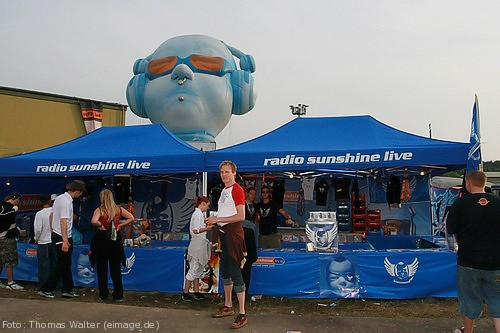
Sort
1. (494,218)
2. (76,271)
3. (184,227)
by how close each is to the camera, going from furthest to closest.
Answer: (184,227), (76,271), (494,218)

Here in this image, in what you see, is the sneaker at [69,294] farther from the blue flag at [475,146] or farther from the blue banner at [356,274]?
the blue flag at [475,146]

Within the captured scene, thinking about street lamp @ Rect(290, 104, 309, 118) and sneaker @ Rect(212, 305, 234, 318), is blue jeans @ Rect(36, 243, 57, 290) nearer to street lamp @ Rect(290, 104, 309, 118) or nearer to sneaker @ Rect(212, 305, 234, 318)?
sneaker @ Rect(212, 305, 234, 318)

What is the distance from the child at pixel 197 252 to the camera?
6.18 meters

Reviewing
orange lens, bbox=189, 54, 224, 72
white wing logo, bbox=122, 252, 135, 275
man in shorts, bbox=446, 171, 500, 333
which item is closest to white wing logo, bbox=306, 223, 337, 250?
man in shorts, bbox=446, 171, 500, 333

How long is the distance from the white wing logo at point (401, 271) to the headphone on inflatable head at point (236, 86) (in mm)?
7502

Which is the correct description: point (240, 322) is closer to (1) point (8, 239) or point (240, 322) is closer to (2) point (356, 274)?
(2) point (356, 274)

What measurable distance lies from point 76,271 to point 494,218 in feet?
19.5

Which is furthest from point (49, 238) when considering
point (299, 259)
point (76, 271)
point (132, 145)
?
point (299, 259)

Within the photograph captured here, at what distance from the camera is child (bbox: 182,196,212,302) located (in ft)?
20.3

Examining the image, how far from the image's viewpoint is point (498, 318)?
3898 mm

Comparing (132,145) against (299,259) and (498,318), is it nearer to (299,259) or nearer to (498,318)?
(299,259)

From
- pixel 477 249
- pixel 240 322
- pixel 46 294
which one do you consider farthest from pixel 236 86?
pixel 477 249

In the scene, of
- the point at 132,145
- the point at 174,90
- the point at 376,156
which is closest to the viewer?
the point at 376,156

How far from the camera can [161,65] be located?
39.5ft
